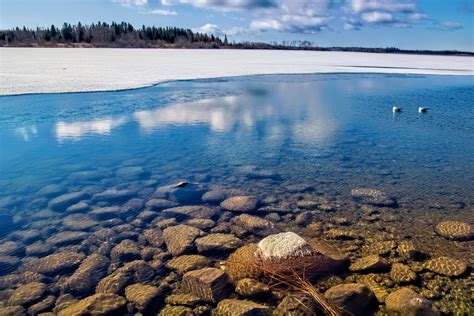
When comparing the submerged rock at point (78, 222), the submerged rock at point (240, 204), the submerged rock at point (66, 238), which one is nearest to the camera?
the submerged rock at point (66, 238)

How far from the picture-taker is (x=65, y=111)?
9.99m

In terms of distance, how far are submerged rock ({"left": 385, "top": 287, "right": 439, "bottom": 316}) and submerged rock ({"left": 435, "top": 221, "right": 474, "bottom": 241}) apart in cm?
135

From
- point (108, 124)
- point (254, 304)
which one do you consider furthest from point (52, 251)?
point (108, 124)

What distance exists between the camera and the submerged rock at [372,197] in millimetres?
4717

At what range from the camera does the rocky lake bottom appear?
3.02m

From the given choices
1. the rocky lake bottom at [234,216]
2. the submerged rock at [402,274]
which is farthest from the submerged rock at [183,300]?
the submerged rock at [402,274]

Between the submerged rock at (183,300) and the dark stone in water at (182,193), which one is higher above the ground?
the dark stone in water at (182,193)

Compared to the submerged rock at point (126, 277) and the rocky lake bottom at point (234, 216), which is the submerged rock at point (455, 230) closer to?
the rocky lake bottom at point (234, 216)

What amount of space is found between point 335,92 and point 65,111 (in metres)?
10.1

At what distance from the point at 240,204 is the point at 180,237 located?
1.02m

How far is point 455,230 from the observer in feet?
12.9

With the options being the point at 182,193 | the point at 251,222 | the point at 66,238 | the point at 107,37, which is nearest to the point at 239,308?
the point at 251,222

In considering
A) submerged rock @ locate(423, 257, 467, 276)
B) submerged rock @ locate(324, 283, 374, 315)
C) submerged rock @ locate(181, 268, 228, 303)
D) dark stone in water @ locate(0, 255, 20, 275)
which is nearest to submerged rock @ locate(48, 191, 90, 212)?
dark stone in water @ locate(0, 255, 20, 275)

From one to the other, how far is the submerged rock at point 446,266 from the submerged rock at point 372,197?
52.2 inches
